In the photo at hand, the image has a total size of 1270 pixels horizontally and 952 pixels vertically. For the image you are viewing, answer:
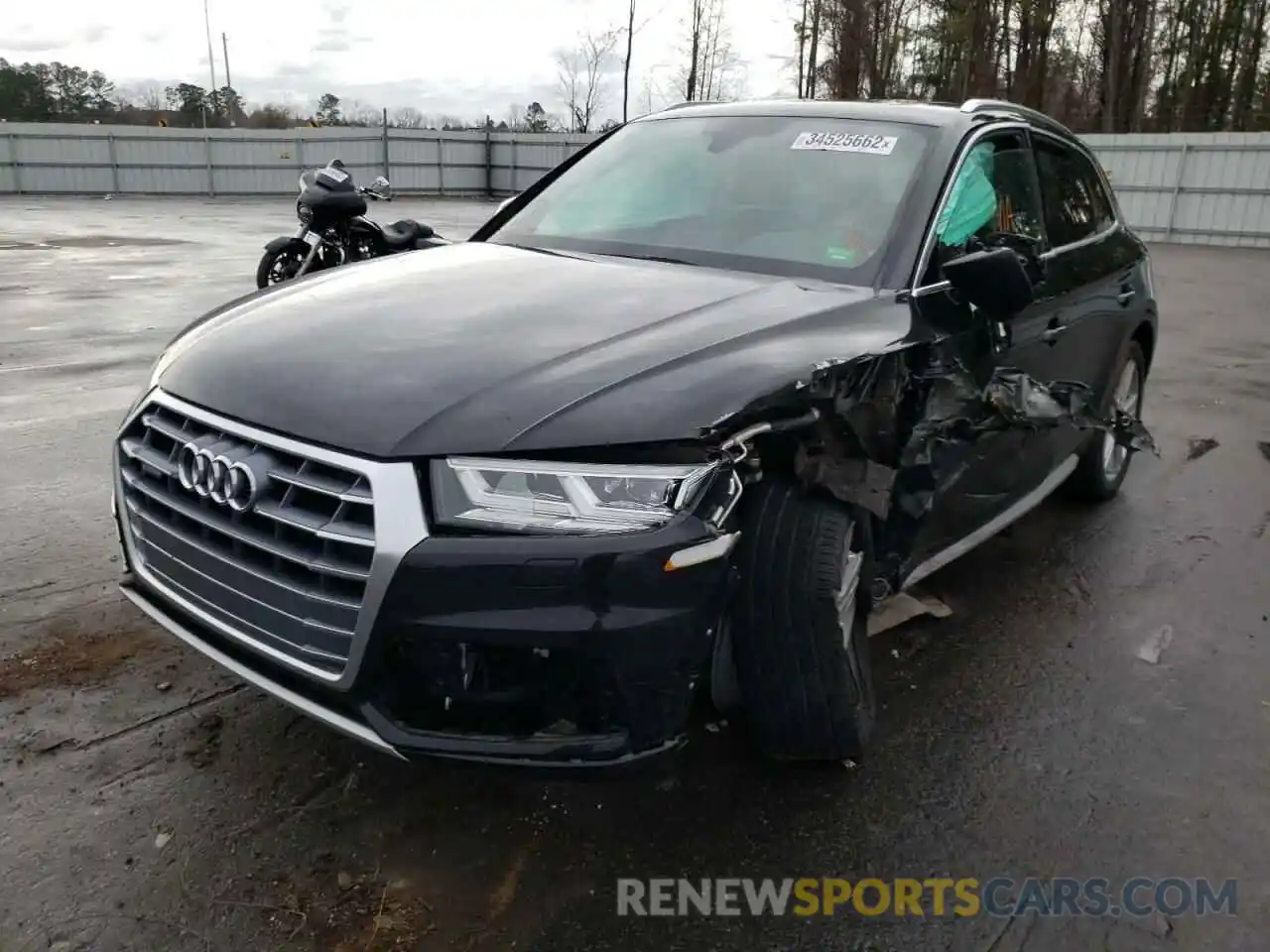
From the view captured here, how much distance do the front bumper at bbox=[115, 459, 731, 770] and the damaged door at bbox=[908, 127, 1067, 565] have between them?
4.37ft

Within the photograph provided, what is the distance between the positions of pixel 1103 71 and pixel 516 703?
39849 mm

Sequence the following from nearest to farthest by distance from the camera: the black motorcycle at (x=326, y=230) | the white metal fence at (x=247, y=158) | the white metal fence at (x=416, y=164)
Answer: the black motorcycle at (x=326, y=230) → the white metal fence at (x=416, y=164) → the white metal fence at (x=247, y=158)

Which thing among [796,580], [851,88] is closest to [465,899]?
[796,580]

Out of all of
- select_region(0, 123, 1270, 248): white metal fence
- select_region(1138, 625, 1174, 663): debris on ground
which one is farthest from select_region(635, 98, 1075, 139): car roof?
select_region(0, 123, 1270, 248): white metal fence

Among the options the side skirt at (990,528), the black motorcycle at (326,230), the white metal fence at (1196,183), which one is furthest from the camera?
the white metal fence at (1196,183)

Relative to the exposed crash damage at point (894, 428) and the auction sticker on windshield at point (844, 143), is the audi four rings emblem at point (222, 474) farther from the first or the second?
the auction sticker on windshield at point (844, 143)

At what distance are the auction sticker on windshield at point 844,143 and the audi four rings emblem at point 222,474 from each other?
2.27 meters

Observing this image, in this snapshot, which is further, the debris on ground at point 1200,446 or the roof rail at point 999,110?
the debris on ground at point 1200,446

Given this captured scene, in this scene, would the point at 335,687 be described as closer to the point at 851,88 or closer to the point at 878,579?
the point at 878,579

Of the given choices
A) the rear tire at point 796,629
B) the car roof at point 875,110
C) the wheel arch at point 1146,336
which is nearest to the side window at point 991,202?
the car roof at point 875,110

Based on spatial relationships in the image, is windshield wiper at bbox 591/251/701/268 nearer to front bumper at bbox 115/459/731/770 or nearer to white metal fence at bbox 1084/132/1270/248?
front bumper at bbox 115/459/731/770

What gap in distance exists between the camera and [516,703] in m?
2.11

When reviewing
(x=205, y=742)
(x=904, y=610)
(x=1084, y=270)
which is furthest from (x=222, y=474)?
(x=1084, y=270)

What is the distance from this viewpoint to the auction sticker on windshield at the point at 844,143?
139 inches
